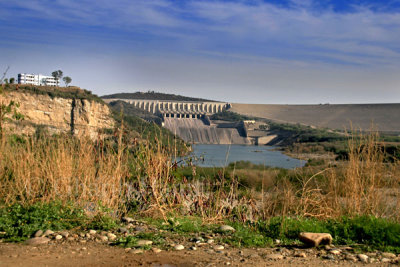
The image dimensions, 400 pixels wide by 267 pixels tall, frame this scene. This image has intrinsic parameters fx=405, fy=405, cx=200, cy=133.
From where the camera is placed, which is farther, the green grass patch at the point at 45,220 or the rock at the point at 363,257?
the green grass patch at the point at 45,220

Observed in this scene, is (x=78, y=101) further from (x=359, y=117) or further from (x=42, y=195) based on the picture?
(x=359, y=117)

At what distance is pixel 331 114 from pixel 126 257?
281 ft

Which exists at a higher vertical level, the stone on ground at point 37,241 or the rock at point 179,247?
the rock at point 179,247

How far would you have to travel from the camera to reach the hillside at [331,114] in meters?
74.1

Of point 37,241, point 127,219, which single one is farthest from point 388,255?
point 37,241

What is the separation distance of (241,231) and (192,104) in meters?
85.1

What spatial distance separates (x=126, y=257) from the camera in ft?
10.1

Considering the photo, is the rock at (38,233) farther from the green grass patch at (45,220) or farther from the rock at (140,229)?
the rock at (140,229)

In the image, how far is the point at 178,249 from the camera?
330cm

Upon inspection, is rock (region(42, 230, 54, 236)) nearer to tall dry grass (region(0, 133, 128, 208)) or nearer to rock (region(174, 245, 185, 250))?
tall dry grass (region(0, 133, 128, 208))

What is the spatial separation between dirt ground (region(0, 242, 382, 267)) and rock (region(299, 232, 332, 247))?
0.67 ft

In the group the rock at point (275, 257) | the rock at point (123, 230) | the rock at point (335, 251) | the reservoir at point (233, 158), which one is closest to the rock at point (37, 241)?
the rock at point (123, 230)

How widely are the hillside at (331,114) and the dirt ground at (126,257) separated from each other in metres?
70.6

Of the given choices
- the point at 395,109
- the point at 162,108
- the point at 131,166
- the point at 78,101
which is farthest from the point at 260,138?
the point at 131,166
